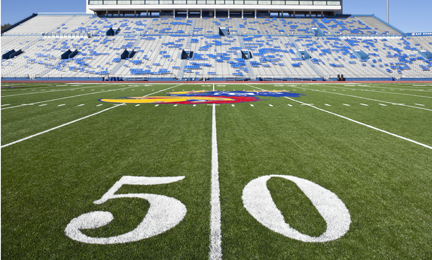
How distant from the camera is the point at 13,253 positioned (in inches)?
77.6

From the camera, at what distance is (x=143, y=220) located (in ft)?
7.85

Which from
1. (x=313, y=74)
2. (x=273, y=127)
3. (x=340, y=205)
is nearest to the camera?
(x=340, y=205)

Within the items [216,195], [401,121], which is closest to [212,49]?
[401,121]

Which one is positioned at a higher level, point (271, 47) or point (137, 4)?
point (137, 4)

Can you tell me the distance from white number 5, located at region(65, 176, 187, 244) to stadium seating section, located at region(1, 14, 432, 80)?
33237 mm

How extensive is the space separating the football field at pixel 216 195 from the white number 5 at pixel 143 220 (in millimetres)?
13

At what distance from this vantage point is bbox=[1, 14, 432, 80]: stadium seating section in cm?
3678

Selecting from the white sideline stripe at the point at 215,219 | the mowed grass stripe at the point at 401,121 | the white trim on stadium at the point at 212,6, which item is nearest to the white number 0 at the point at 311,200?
the white sideline stripe at the point at 215,219

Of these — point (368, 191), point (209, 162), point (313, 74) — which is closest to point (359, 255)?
point (368, 191)

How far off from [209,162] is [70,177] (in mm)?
2064

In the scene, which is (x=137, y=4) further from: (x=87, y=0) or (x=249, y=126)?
(x=249, y=126)

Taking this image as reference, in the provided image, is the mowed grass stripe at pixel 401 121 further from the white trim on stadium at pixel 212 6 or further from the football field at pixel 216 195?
the white trim on stadium at pixel 212 6

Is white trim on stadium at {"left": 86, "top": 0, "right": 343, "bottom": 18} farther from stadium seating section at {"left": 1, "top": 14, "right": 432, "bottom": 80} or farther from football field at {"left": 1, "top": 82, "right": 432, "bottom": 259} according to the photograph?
football field at {"left": 1, "top": 82, "right": 432, "bottom": 259}

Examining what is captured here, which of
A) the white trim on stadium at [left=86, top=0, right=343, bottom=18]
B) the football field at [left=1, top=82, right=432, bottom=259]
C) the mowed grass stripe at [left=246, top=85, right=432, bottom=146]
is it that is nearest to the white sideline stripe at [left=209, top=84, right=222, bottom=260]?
the football field at [left=1, top=82, right=432, bottom=259]
